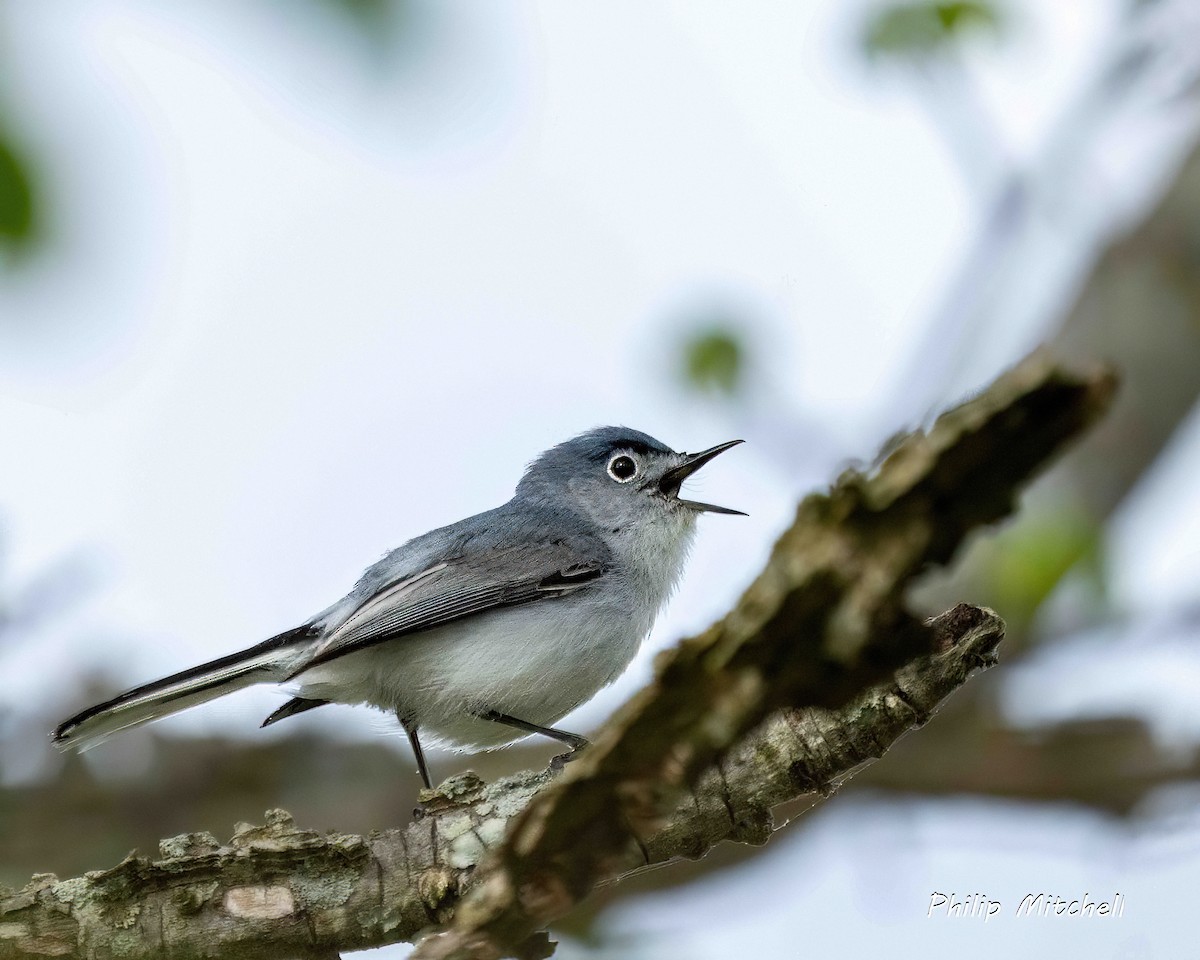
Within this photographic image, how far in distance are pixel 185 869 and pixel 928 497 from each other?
1.69 meters

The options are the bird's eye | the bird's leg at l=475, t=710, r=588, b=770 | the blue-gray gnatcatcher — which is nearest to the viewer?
the blue-gray gnatcatcher

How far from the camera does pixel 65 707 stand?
512 cm

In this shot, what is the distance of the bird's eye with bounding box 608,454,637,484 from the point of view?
479 cm

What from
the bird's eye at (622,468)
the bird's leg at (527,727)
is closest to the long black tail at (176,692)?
the bird's leg at (527,727)

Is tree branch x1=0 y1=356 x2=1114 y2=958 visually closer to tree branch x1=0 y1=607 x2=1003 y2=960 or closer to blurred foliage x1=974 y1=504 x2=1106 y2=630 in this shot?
tree branch x1=0 y1=607 x2=1003 y2=960

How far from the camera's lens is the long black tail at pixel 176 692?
3363mm

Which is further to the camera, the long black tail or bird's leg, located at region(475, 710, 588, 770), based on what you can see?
bird's leg, located at region(475, 710, 588, 770)

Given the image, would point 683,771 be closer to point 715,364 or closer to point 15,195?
point 15,195

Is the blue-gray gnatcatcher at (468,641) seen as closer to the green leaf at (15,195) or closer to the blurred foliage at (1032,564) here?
the blurred foliage at (1032,564)

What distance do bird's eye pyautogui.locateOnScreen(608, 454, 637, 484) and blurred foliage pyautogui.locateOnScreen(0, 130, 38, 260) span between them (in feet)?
9.78

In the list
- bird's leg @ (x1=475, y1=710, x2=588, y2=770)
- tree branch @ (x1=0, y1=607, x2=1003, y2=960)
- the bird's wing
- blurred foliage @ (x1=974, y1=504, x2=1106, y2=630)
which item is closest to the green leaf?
tree branch @ (x1=0, y1=607, x2=1003, y2=960)

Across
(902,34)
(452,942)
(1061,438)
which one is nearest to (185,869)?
(452,942)

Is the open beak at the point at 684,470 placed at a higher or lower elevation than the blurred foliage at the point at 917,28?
lower

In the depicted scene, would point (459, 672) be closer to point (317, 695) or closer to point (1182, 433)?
point (317, 695)
